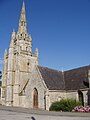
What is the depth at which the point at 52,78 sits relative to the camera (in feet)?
105

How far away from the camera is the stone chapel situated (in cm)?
2923

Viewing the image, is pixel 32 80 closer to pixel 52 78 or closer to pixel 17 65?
pixel 52 78

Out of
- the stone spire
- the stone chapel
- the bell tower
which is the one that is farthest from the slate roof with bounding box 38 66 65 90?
the stone spire

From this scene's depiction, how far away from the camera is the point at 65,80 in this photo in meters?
34.0

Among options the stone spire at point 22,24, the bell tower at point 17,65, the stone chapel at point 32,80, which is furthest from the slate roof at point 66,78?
the stone spire at point 22,24

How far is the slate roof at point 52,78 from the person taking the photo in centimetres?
2989

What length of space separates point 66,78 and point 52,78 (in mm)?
3559

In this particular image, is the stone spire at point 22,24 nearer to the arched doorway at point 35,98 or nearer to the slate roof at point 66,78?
the slate roof at point 66,78

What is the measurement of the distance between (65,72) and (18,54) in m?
12.6

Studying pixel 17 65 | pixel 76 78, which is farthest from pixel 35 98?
pixel 17 65

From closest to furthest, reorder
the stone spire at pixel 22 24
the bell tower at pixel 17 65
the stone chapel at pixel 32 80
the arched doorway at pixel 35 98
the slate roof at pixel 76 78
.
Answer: the stone chapel at pixel 32 80 → the slate roof at pixel 76 78 → the arched doorway at pixel 35 98 → the bell tower at pixel 17 65 → the stone spire at pixel 22 24

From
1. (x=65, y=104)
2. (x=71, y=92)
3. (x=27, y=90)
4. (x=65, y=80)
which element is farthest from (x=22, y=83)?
(x=65, y=104)

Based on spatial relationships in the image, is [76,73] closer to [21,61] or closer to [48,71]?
[48,71]

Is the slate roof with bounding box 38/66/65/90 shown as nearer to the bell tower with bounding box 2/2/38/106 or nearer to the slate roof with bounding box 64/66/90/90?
the slate roof with bounding box 64/66/90/90
